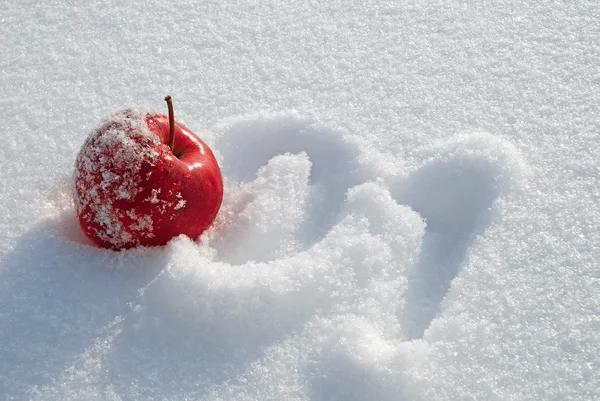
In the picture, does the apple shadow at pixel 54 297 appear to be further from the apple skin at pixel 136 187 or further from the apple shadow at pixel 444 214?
the apple shadow at pixel 444 214

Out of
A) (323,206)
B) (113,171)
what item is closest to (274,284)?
(323,206)

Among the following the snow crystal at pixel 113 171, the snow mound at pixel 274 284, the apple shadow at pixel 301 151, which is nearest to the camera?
the snow mound at pixel 274 284

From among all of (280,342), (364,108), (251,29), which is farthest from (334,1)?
(280,342)

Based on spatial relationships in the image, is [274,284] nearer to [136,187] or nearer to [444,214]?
[136,187]

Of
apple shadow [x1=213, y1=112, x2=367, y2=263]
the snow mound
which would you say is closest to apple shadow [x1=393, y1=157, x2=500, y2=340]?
the snow mound

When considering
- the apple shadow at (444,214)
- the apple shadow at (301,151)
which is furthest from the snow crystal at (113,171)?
the apple shadow at (444,214)

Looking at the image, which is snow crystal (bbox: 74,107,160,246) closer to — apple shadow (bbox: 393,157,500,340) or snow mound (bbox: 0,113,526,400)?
snow mound (bbox: 0,113,526,400)
